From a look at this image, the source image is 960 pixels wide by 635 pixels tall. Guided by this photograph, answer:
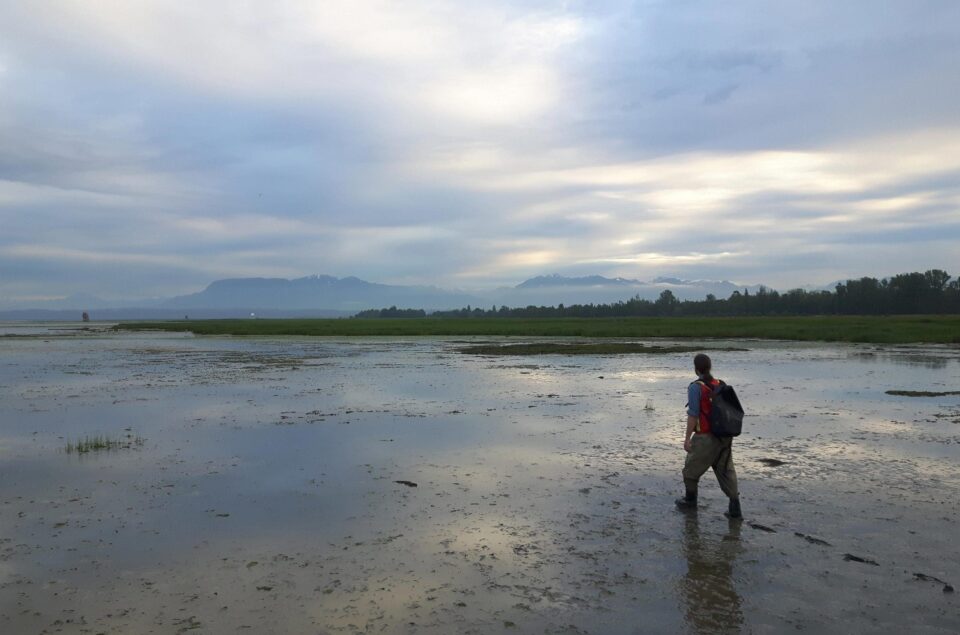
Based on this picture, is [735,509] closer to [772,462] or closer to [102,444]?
[772,462]

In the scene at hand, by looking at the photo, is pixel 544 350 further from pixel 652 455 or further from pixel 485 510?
pixel 485 510

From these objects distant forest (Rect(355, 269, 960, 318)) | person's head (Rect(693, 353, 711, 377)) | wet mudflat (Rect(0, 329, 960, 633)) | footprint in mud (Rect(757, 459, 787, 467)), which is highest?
distant forest (Rect(355, 269, 960, 318))

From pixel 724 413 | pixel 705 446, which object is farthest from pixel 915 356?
pixel 724 413

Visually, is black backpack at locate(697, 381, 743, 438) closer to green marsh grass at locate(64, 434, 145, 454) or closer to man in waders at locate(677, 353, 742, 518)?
man in waders at locate(677, 353, 742, 518)

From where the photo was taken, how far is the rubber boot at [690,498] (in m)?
8.34

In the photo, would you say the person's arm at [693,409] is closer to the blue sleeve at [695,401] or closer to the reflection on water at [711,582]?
the blue sleeve at [695,401]

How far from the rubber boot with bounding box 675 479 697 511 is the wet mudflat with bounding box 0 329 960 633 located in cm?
20

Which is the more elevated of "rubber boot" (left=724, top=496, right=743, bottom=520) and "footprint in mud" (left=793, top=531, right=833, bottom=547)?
"rubber boot" (left=724, top=496, right=743, bottom=520)

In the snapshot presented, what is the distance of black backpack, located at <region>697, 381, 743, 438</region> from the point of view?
7.86 m

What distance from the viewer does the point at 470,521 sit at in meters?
8.12

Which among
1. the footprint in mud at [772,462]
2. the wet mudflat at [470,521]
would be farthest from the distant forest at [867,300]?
the footprint in mud at [772,462]

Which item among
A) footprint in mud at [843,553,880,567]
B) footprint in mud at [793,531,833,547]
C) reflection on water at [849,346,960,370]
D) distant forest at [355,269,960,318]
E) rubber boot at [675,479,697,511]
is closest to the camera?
footprint in mud at [843,553,880,567]

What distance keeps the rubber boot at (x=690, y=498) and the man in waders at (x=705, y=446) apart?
0.04 ft

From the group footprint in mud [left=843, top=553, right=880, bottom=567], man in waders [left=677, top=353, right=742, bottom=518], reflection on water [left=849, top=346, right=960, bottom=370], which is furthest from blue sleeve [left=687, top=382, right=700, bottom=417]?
reflection on water [left=849, top=346, right=960, bottom=370]
